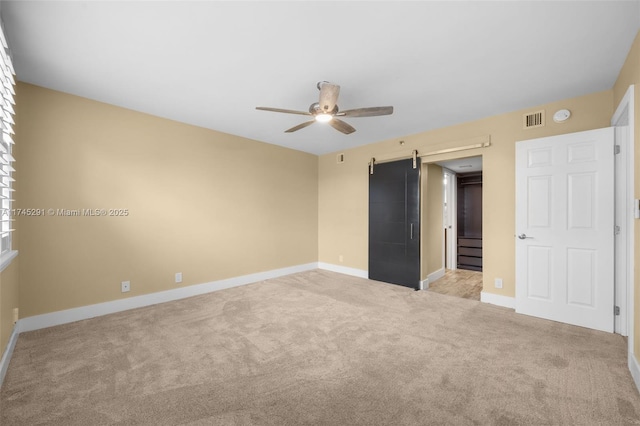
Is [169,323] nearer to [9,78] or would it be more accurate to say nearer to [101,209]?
[101,209]

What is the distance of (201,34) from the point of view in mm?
2047

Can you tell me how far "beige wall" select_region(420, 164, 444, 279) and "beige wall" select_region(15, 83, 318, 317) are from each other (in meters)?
2.68

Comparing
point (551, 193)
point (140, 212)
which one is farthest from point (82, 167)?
point (551, 193)

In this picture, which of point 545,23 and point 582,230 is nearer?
point 545,23

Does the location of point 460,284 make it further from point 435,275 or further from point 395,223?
point 395,223

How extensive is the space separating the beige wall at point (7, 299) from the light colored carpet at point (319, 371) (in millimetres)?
232

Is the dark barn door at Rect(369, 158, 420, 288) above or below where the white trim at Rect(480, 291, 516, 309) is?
above

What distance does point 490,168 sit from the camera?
3.72m

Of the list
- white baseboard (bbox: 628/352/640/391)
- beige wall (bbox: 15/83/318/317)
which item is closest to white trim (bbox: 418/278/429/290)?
white baseboard (bbox: 628/352/640/391)

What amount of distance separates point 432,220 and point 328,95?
3.62 metres

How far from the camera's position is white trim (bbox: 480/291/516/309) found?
3484 millimetres

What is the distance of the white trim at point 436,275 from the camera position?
497 cm

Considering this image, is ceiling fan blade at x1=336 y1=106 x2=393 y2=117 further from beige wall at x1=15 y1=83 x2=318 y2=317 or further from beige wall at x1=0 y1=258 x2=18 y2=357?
beige wall at x1=0 y1=258 x2=18 y2=357

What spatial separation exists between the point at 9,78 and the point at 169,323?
99.5 inches
